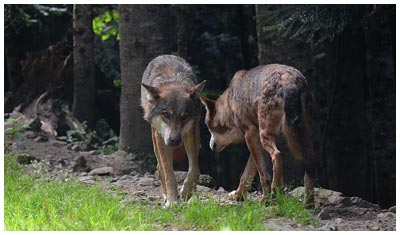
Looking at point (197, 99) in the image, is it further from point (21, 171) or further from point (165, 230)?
point (21, 171)

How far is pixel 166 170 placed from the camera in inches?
352

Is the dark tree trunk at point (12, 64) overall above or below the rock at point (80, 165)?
above

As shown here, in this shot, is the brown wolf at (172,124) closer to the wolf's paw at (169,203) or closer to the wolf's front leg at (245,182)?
the wolf's paw at (169,203)

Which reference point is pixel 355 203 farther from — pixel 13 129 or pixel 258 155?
pixel 13 129

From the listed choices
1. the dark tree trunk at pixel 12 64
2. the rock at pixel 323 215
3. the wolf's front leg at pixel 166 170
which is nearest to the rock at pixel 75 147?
the dark tree trunk at pixel 12 64

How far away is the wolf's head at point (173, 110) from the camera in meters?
8.63

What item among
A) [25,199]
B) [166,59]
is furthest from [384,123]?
[25,199]

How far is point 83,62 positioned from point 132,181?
461 cm

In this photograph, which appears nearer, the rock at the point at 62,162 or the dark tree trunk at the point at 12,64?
the rock at the point at 62,162

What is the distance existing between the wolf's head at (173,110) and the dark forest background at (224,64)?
1571 mm

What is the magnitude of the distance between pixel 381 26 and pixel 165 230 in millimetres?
5152

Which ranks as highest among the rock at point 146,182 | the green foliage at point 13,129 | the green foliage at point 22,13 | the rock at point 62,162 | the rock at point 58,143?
the green foliage at point 22,13

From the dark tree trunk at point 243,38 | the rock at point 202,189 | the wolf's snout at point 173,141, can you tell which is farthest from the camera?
the dark tree trunk at point 243,38

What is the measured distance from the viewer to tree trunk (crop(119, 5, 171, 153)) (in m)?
12.3
